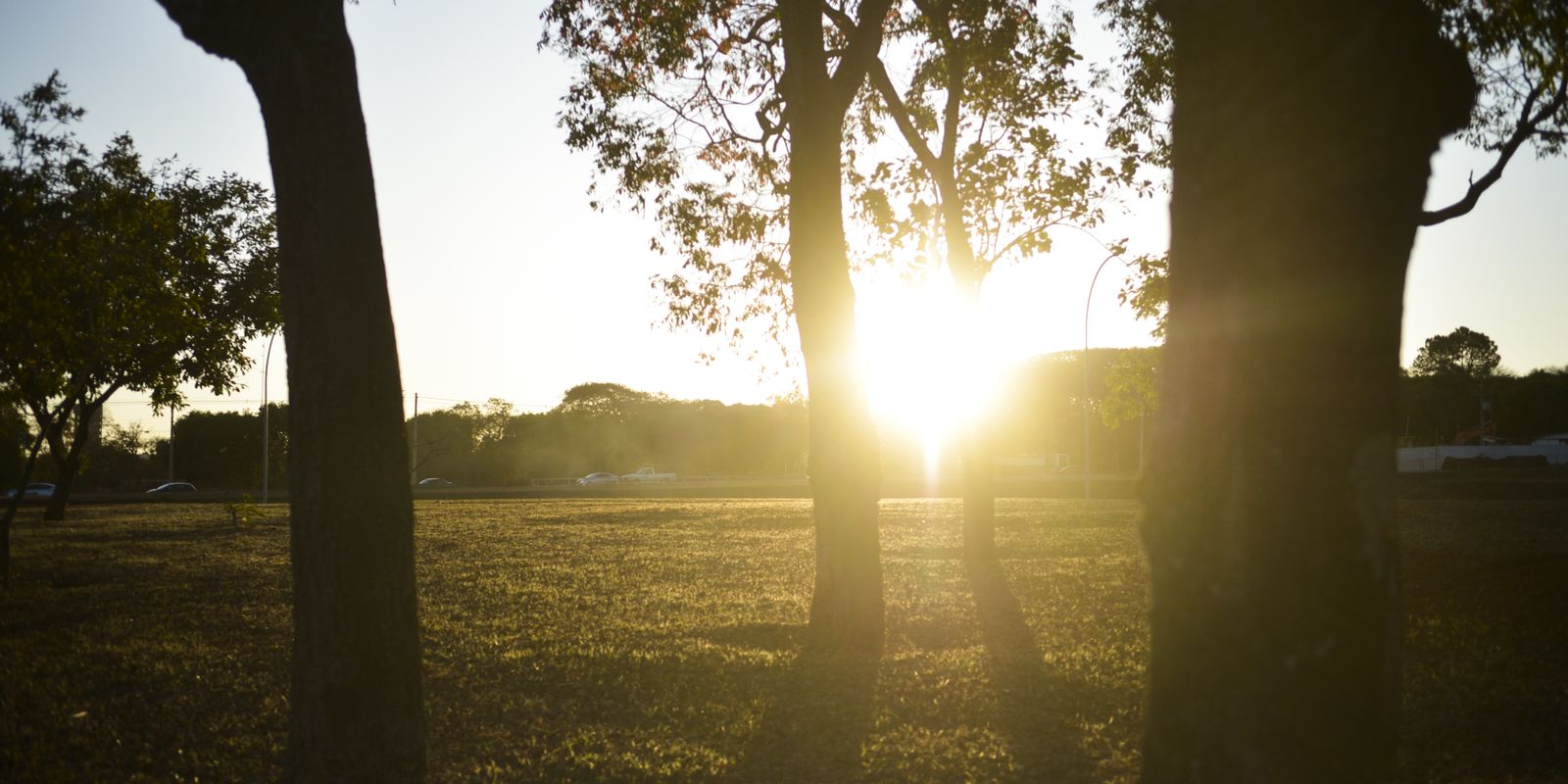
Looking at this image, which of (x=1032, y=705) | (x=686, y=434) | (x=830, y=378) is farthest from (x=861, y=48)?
(x=686, y=434)

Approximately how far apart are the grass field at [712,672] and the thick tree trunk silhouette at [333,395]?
1.55 meters

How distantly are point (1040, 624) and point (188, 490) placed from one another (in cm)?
7146

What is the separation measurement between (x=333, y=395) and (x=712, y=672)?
4.99 metres

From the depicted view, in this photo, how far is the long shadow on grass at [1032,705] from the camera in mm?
5863

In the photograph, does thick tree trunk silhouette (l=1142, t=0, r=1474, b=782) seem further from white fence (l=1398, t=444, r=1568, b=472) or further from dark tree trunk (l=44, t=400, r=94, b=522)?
white fence (l=1398, t=444, r=1568, b=472)

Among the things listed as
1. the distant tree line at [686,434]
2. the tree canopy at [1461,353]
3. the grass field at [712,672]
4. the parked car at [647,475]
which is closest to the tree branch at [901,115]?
the grass field at [712,672]

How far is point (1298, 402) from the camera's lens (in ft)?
10.3

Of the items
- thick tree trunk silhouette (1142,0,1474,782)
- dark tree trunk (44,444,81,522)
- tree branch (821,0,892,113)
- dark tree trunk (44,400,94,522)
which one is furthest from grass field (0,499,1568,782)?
dark tree trunk (44,444,81,522)

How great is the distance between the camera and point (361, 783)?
14.3 feet

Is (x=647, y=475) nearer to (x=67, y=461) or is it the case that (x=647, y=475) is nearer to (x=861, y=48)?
(x=67, y=461)

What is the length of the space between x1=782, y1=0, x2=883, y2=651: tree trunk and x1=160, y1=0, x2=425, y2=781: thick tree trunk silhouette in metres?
5.40

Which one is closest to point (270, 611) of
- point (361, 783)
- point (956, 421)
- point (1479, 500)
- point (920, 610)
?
point (920, 610)

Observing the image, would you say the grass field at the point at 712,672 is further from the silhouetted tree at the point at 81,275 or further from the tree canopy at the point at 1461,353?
the tree canopy at the point at 1461,353

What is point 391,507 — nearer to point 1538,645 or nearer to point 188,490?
point 1538,645
